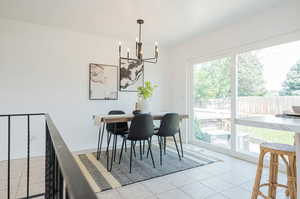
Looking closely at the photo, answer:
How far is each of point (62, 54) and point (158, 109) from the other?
2559 mm

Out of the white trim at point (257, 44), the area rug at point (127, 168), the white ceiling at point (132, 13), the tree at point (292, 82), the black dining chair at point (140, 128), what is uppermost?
the white ceiling at point (132, 13)

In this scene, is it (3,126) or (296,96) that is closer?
(296,96)

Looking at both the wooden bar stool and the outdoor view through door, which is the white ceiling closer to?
the outdoor view through door

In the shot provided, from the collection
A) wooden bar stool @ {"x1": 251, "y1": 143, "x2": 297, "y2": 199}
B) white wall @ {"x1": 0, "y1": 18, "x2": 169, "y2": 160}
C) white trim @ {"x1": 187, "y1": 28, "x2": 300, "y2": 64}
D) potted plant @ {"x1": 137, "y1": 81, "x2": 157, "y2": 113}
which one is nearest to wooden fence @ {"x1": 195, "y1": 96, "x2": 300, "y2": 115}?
white trim @ {"x1": 187, "y1": 28, "x2": 300, "y2": 64}

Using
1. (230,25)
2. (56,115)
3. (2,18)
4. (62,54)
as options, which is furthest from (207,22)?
(2,18)

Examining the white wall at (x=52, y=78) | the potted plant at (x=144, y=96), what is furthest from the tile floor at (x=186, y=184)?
the potted plant at (x=144, y=96)

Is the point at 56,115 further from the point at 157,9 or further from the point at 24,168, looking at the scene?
the point at 157,9

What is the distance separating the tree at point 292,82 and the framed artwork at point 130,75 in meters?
2.78

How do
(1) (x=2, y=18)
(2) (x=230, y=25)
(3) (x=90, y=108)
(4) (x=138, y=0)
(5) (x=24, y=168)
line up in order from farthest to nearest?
1. (3) (x=90, y=108)
2. (2) (x=230, y=25)
3. (1) (x=2, y=18)
4. (5) (x=24, y=168)
5. (4) (x=138, y=0)

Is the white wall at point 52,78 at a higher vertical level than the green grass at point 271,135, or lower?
higher

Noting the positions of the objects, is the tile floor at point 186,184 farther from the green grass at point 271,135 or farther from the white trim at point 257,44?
the white trim at point 257,44

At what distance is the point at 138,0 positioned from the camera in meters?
2.46

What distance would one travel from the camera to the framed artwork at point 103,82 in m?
3.67

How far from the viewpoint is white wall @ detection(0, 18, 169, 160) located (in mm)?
3027
